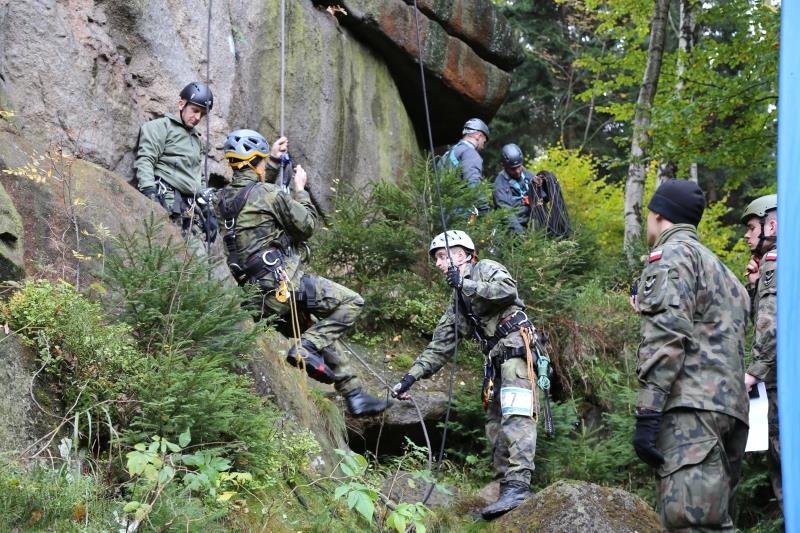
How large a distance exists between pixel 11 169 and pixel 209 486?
10.8ft

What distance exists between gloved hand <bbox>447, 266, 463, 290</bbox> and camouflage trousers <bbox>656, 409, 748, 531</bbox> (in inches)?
125

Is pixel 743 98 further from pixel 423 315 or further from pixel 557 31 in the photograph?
pixel 557 31

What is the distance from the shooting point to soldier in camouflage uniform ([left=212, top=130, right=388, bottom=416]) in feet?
29.4

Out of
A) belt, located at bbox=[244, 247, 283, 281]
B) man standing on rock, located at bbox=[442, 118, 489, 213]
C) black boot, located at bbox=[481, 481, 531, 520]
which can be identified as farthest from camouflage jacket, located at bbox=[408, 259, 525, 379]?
man standing on rock, located at bbox=[442, 118, 489, 213]

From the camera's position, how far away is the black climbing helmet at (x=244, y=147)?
9.34 m

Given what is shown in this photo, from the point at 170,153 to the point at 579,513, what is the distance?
5.66 meters

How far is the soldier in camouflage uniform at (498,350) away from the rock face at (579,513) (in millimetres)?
334

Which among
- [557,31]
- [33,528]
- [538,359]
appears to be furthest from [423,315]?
[557,31]

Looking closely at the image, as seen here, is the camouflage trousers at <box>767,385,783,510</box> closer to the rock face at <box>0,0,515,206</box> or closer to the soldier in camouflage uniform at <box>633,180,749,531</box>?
the soldier in camouflage uniform at <box>633,180,749,531</box>

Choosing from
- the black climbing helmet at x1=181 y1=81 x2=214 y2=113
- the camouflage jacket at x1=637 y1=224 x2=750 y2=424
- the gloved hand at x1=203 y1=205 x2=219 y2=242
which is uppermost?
the black climbing helmet at x1=181 y1=81 x2=214 y2=113

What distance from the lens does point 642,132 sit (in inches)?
638

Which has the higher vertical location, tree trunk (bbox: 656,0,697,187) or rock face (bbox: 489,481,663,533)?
tree trunk (bbox: 656,0,697,187)

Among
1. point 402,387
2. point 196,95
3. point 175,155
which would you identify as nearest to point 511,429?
point 402,387

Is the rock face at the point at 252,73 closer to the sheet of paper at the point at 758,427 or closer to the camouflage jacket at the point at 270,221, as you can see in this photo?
the camouflage jacket at the point at 270,221
